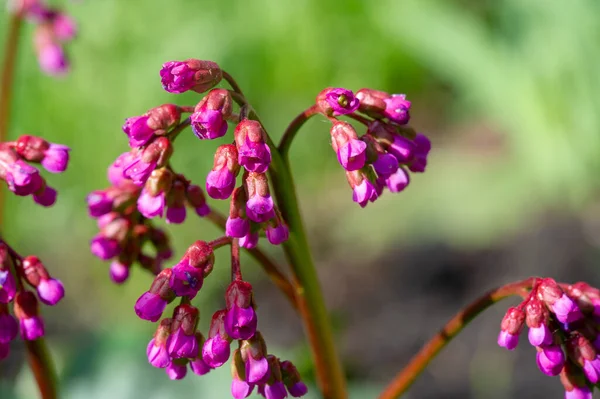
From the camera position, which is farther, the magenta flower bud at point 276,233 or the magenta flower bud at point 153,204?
the magenta flower bud at point 153,204

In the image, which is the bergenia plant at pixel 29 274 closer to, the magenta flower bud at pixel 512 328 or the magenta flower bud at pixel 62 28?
the magenta flower bud at pixel 512 328

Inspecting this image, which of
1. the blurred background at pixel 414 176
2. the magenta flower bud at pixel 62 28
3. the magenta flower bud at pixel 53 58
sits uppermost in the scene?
the magenta flower bud at pixel 62 28

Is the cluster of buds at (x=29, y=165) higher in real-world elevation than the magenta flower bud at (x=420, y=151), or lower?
higher

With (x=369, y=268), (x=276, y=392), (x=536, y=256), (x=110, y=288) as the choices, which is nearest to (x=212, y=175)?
(x=276, y=392)

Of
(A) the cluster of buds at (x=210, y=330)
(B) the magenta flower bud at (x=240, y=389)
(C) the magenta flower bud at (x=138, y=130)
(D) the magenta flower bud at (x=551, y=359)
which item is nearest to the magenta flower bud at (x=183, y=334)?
(A) the cluster of buds at (x=210, y=330)

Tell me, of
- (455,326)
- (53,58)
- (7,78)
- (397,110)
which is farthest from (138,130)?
(53,58)

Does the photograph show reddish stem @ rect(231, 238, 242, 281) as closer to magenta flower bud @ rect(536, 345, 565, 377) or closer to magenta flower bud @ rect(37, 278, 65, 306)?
magenta flower bud @ rect(37, 278, 65, 306)

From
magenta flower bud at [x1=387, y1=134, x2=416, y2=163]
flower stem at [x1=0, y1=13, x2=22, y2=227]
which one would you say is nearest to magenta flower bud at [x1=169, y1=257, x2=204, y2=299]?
magenta flower bud at [x1=387, y1=134, x2=416, y2=163]
